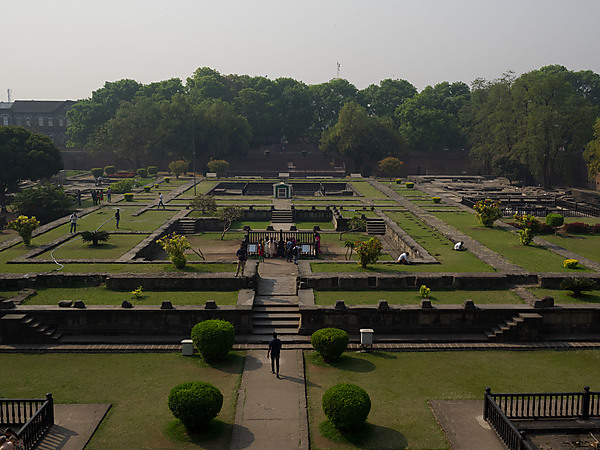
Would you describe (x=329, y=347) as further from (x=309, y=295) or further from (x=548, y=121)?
(x=548, y=121)

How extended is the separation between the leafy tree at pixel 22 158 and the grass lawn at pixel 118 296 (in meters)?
26.3

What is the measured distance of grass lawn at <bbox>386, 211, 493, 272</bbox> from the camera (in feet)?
75.1

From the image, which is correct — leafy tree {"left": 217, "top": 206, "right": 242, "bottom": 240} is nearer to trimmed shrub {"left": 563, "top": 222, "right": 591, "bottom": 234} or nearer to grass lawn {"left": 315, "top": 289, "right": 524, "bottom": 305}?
grass lawn {"left": 315, "top": 289, "right": 524, "bottom": 305}

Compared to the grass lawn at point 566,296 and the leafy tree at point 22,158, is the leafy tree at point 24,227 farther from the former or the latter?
the grass lawn at point 566,296

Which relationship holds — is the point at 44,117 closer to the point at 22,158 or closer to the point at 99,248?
the point at 22,158

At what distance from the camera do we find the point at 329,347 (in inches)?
608

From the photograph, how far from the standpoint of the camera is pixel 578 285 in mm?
19484

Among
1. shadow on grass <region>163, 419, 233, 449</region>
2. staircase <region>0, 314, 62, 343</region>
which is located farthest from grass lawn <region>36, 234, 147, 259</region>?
shadow on grass <region>163, 419, 233, 449</region>

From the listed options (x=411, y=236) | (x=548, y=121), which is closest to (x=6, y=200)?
(x=411, y=236)

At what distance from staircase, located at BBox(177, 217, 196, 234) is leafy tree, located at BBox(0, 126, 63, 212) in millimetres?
16722

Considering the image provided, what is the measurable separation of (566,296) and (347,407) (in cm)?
1152

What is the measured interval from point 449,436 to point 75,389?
8.88m

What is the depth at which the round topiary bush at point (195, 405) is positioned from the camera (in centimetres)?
1160

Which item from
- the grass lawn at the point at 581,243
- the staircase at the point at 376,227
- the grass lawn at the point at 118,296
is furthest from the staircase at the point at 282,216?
the grass lawn at the point at 118,296
